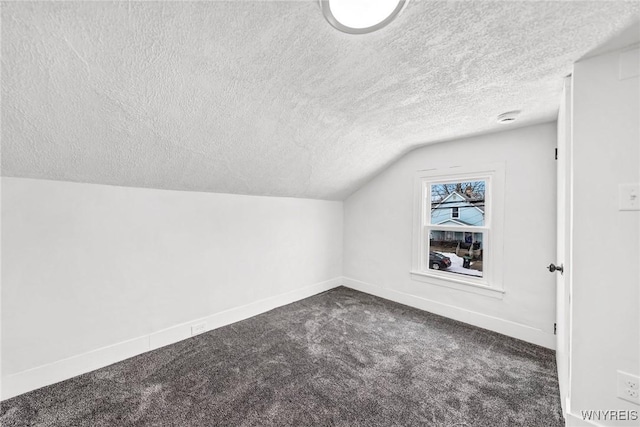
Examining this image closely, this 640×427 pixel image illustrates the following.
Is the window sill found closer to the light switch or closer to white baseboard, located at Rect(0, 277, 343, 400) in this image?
the light switch

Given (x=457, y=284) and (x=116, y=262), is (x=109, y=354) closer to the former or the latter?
(x=116, y=262)

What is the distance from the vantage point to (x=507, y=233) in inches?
101

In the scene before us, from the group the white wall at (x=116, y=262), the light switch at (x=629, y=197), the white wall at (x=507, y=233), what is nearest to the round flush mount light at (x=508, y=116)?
the white wall at (x=507, y=233)

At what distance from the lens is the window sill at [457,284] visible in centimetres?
263

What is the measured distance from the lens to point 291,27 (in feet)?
3.86

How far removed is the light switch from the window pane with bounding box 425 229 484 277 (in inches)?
64.0

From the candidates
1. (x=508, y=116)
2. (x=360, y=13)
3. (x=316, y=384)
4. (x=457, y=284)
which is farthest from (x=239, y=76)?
(x=457, y=284)

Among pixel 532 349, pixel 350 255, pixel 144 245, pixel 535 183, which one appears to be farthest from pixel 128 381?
pixel 535 183

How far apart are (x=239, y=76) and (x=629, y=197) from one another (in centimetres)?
216

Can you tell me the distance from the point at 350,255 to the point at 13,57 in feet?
12.0

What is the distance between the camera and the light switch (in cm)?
125

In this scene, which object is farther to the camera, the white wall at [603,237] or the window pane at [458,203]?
the window pane at [458,203]

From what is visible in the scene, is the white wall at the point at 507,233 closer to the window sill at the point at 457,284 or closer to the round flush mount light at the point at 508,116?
the window sill at the point at 457,284

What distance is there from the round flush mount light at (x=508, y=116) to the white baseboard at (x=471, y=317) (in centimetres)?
194
